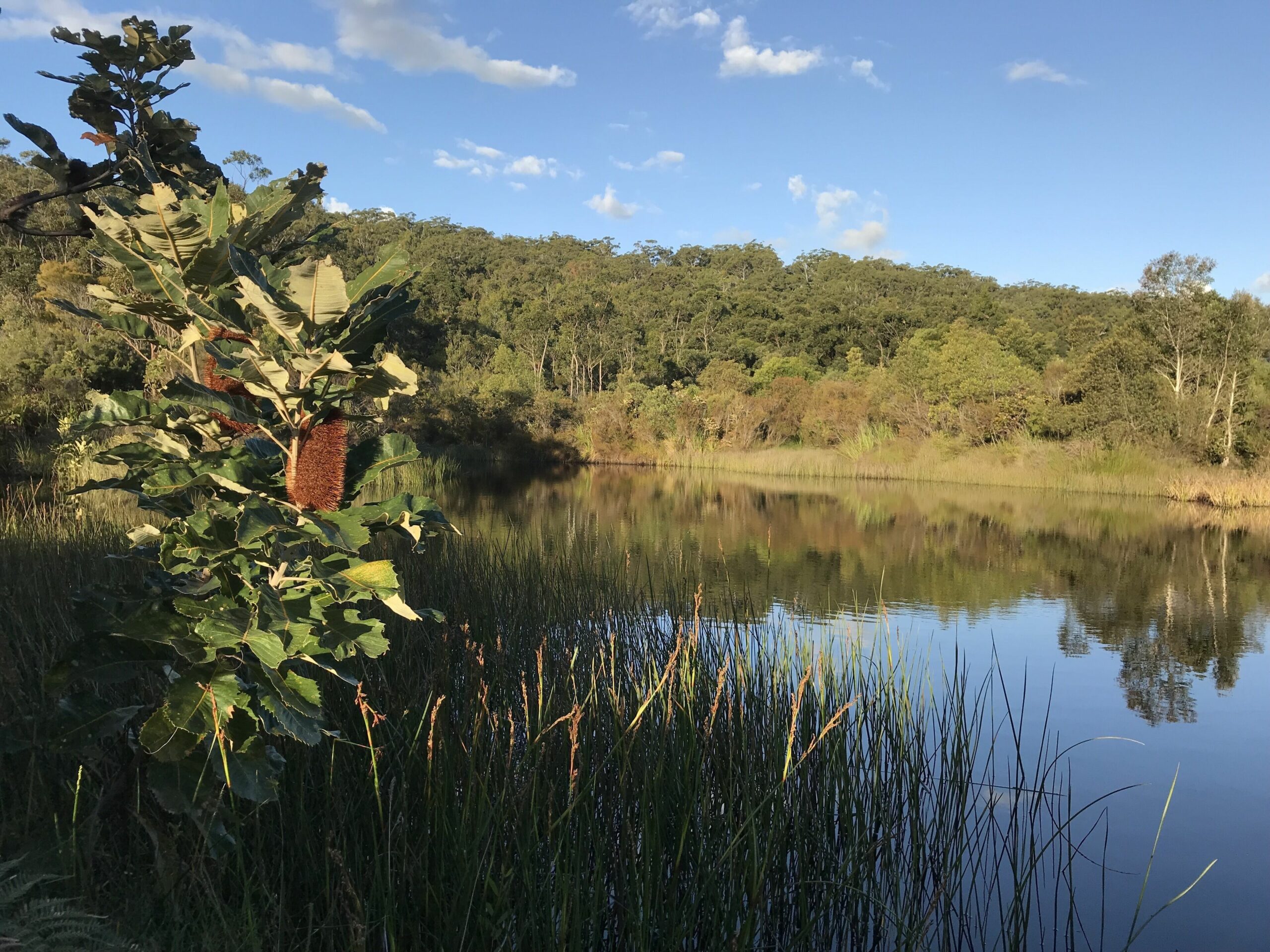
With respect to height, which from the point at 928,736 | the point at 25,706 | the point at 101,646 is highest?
the point at 101,646

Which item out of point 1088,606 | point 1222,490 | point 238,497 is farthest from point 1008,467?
point 238,497

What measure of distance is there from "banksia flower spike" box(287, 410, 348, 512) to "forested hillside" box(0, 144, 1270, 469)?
0.52m

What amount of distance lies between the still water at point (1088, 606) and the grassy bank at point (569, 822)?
491mm

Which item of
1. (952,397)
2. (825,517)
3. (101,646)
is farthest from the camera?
(952,397)

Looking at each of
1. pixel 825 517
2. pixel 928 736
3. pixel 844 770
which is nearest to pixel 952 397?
pixel 825 517

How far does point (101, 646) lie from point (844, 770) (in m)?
2.21

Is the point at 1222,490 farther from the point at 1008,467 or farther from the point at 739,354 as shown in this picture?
the point at 739,354

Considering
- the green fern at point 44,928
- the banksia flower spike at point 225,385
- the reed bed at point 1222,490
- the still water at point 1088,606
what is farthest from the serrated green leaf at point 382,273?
the reed bed at point 1222,490

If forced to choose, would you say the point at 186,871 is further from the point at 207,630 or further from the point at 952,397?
the point at 952,397

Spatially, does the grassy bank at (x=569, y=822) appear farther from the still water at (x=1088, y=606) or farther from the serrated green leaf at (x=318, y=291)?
the serrated green leaf at (x=318, y=291)

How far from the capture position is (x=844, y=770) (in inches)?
113

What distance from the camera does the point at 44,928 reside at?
1.17 metres

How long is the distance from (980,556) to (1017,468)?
12278mm

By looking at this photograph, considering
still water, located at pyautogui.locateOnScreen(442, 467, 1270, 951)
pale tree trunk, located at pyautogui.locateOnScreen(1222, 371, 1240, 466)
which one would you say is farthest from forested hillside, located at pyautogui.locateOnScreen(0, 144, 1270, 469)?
still water, located at pyautogui.locateOnScreen(442, 467, 1270, 951)
